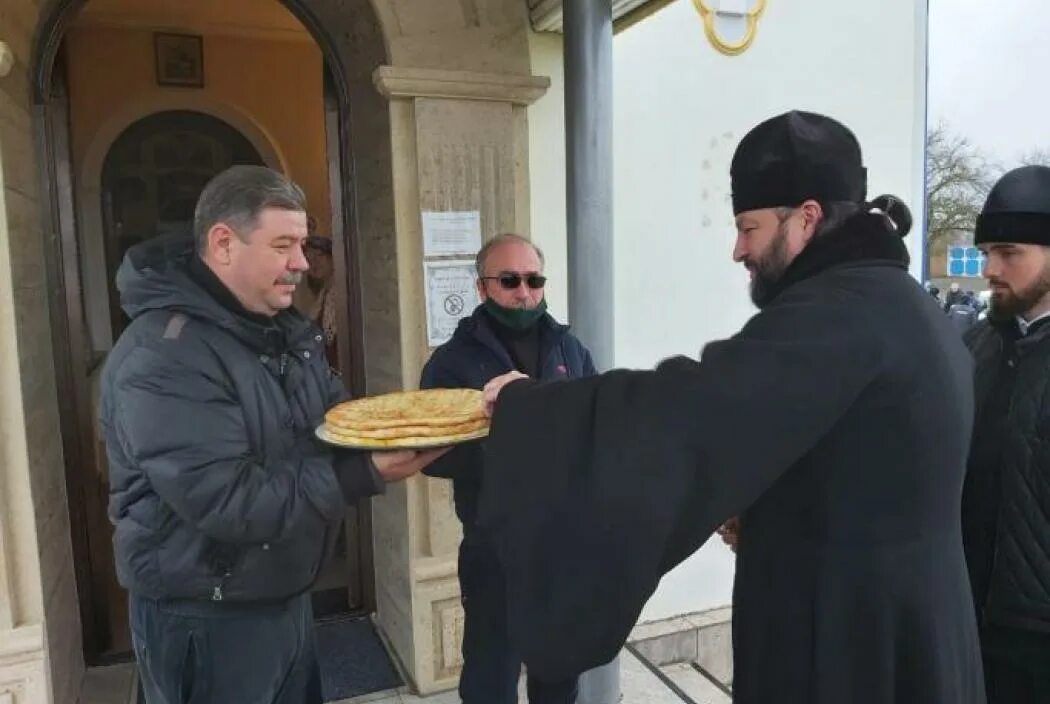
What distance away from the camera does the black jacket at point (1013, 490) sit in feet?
6.77

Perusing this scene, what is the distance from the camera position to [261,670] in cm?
194

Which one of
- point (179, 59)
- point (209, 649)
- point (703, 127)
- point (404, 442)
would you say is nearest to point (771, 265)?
point (404, 442)

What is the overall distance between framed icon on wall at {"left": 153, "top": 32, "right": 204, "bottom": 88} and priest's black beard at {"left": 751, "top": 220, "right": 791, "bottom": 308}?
538 cm

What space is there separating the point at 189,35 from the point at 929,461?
5.89 metres

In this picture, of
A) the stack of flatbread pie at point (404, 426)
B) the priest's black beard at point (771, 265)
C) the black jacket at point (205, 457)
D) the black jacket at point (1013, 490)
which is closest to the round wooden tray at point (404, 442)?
the stack of flatbread pie at point (404, 426)

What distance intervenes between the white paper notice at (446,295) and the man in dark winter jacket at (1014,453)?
1884 millimetres

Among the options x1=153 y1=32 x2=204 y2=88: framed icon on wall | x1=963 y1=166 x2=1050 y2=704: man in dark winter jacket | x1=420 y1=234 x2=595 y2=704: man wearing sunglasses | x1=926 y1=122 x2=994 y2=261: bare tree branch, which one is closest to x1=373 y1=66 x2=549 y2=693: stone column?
x1=420 y1=234 x2=595 y2=704: man wearing sunglasses

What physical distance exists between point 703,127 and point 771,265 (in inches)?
108

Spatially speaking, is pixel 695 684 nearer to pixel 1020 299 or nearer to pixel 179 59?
pixel 1020 299

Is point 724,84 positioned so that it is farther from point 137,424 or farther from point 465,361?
point 137,424

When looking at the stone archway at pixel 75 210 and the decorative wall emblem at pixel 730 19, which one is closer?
the stone archway at pixel 75 210

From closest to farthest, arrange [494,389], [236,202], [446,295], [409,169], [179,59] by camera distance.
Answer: [494,389], [236,202], [409,169], [446,295], [179,59]

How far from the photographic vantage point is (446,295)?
338cm

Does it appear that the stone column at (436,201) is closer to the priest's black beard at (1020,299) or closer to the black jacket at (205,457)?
the black jacket at (205,457)
